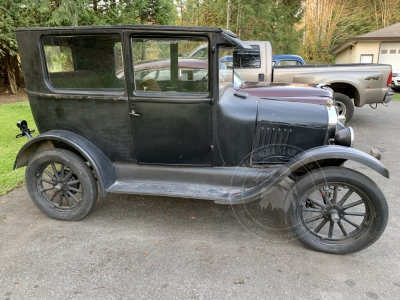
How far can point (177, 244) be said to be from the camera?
283 cm

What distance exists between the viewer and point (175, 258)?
8.63 ft

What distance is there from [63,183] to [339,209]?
2.75m

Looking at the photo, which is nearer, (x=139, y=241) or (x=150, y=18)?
(x=139, y=241)

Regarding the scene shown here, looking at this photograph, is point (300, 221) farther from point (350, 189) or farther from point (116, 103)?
point (116, 103)

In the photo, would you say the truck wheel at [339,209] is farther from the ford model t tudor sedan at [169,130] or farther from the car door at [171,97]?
the car door at [171,97]

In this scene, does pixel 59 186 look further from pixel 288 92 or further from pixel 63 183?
pixel 288 92

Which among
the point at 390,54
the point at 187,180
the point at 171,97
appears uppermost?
the point at 390,54

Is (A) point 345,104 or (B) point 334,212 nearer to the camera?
(B) point 334,212

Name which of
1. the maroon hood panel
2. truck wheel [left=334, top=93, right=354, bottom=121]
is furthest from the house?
the maroon hood panel

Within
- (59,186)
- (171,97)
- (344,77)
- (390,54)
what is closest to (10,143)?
(59,186)

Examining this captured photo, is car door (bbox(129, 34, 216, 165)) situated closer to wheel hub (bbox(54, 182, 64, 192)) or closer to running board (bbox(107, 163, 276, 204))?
running board (bbox(107, 163, 276, 204))

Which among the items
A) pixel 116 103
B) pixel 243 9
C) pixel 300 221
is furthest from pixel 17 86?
pixel 300 221

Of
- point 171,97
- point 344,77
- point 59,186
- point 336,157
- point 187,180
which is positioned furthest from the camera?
point 344,77

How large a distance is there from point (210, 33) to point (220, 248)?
1954 mm
